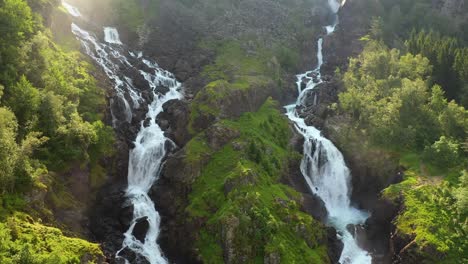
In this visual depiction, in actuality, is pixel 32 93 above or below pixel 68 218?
above

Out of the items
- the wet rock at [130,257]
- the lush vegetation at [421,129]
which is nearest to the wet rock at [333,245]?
the lush vegetation at [421,129]

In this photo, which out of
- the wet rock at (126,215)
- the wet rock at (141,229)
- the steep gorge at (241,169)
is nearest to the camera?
the steep gorge at (241,169)

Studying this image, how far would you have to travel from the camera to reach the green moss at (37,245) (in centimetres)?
2985

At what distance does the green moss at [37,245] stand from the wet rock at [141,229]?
30.2 feet

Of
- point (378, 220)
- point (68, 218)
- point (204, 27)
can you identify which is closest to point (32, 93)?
point (68, 218)

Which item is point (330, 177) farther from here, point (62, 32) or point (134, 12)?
point (134, 12)

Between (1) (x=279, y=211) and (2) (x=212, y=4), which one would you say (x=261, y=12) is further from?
(1) (x=279, y=211)

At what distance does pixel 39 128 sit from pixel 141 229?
1551cm

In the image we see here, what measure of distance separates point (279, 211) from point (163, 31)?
6318cm

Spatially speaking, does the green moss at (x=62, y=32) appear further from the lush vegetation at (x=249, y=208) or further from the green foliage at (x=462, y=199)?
the green foliage at (x=462, y=199)

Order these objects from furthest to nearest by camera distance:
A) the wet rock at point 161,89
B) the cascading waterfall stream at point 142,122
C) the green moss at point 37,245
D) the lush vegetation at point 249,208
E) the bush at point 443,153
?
the wet rock at point 161,89 < the bush at point 443,153 < the cascading waterfall stream at point 142,122 < the lush vegetation at point 249,208 < the green moss at point 37,245

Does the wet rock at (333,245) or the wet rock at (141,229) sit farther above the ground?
the wet rock at (141,229)

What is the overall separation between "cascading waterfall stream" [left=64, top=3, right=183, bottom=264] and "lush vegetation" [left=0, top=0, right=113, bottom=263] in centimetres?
499

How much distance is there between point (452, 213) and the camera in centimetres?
4697
